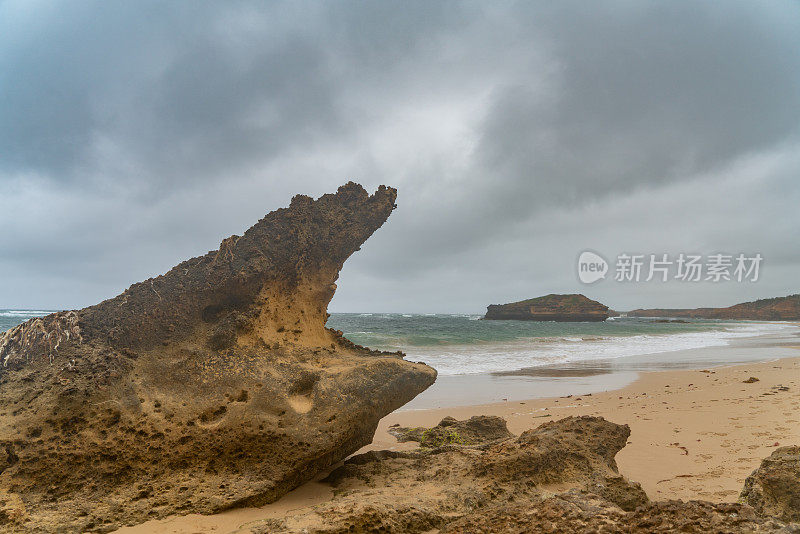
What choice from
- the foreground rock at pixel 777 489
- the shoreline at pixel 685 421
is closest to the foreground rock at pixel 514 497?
the foreground rock at pixel 777 489

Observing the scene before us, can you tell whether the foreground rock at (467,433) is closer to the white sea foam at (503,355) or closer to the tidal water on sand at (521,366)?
the tidal water on sand at (521,366)

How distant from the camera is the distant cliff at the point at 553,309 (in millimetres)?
69000

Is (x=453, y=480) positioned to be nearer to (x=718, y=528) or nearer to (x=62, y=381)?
(x=718, y=528)

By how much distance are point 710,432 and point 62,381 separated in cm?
642

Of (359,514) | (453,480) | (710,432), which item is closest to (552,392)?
(710,432)

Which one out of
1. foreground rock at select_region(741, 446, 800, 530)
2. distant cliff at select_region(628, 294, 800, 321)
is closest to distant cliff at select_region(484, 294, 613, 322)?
distant cliff at select_region(628, 294, 800, 321)

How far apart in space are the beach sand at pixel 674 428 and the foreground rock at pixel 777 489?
102cm

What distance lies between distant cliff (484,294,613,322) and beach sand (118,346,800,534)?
203ft

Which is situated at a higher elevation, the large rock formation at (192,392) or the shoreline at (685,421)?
the large rock formation at (192,392)

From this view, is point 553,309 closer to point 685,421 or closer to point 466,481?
point 685,421

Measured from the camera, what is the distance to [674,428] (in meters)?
5.64

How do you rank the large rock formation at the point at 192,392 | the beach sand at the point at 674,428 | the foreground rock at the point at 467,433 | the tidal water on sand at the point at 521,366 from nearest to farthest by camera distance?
the large rock formation at the point at 192,392, the beach sand at the point at 674,428, the foreground rock at the point at 467,433, the tidal water on sand at the point at 521,366

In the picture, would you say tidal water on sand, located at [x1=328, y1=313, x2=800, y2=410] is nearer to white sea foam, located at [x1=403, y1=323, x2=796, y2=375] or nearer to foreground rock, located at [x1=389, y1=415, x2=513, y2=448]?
white sea foam, located at [x1=403, y1=323, x2=796, y2=375]

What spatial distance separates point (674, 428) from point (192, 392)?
5564mm
